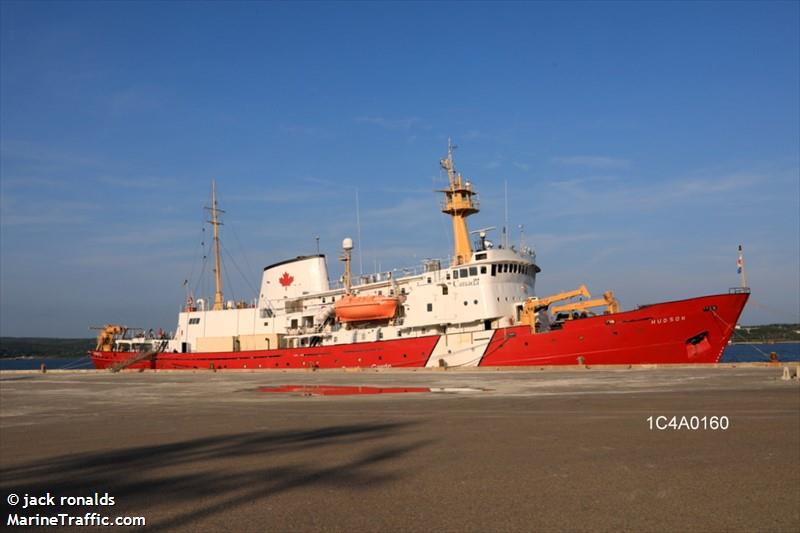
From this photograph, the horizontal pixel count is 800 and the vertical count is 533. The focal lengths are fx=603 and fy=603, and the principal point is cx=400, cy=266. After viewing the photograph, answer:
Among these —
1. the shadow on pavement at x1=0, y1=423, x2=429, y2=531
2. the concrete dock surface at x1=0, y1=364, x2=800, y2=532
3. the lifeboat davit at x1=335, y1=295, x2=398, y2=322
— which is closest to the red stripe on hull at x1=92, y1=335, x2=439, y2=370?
the lifeboat davit at x1=335, y1=295, x2=398, y2=322

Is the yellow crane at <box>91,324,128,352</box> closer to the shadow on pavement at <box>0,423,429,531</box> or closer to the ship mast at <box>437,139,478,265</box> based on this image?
the ship mast at <box>437,139,478,265</box>

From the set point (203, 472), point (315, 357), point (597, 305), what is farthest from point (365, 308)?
point (203, 472)

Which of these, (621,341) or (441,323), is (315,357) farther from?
(621,341)

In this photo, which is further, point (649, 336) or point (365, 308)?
point (365, 308)

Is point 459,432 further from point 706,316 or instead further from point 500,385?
point 706,316

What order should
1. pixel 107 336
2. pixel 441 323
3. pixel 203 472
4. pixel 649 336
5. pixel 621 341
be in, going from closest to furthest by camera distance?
1. pixel 203 472
2. pixel 649 336
3. pixel 621 341
4. pixel 441 323
5. pixel 107 336

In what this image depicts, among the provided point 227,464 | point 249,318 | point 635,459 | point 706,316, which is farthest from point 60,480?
point 249,318

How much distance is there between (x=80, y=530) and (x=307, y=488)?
76.2 inches

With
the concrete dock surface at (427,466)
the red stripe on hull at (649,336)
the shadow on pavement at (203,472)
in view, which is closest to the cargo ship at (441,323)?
the red stripe on hull at (649,336)

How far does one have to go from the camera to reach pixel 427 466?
669cm

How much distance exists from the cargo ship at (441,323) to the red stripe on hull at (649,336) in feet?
0.14

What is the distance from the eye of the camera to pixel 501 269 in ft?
102

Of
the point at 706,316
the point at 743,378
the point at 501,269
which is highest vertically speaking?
the point at 501,269

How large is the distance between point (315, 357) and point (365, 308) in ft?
13.8
